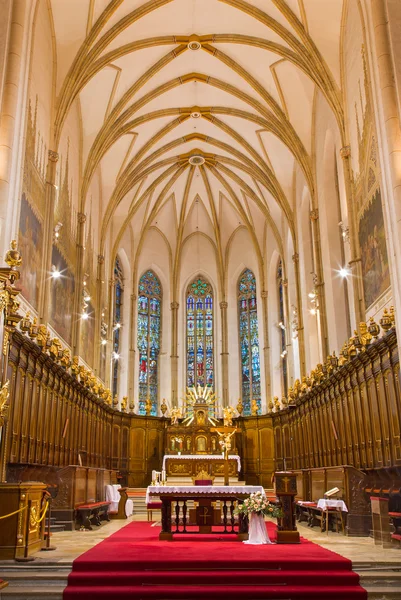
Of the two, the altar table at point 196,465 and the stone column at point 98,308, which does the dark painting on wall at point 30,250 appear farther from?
the altar table at point 196,465

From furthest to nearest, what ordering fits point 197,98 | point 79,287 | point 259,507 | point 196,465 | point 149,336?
point 149,336
point 197,98
point 196,465
point 79,287
point 259,507

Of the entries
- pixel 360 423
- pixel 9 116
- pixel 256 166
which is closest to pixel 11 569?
pixel 9 116

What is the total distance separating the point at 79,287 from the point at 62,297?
2.11 meters

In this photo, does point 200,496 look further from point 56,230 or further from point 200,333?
point 200,333

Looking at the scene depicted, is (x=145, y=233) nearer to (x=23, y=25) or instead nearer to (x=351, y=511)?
(x=23, y=25)

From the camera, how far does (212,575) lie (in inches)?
304

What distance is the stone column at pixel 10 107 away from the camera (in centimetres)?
1128

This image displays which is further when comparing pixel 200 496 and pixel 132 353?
pixel 132 353

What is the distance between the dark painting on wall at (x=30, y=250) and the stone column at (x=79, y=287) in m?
4.44

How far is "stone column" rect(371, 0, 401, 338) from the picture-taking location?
36.6 ft

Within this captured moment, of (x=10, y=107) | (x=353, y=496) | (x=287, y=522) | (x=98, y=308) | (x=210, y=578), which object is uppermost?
(x=10, y=107)

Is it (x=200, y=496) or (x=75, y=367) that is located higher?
(x=75, y=367)

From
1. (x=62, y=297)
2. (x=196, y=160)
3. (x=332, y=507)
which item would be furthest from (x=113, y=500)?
(x=196, y=160)

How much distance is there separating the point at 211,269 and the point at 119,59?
1457 cm
